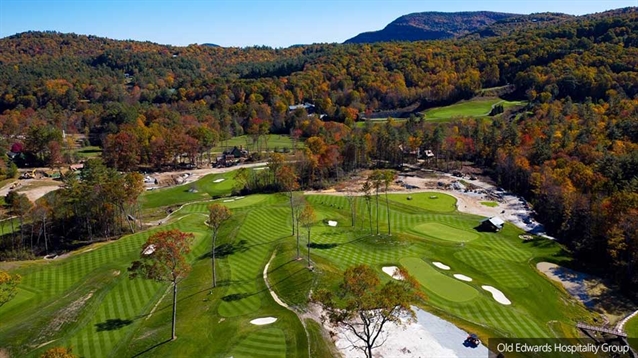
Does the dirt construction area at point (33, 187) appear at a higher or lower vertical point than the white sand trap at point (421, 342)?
higher

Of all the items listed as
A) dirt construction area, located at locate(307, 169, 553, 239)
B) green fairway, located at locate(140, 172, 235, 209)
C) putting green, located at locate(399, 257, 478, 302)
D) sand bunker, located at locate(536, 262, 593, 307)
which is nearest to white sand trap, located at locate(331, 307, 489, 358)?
putting green, located at locate(399, 257, 478, 302)

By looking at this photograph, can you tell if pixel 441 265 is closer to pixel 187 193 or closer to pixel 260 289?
pixel 260 289

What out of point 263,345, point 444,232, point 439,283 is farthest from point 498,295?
point 263,345

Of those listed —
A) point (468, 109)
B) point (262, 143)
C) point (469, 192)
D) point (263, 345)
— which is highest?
point (468, 109)

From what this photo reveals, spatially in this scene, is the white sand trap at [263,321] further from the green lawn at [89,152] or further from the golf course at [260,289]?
the green lawn at [89,152]

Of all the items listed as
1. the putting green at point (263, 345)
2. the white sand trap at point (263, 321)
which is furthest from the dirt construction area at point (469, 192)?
the putting green at point (263, 345)

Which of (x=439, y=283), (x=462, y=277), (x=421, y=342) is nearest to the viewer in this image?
(x=421, y=342)
